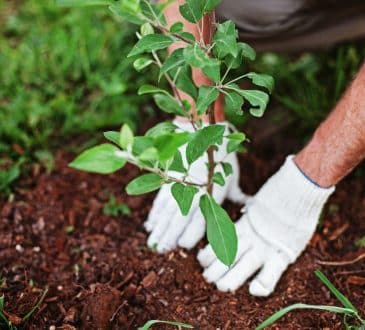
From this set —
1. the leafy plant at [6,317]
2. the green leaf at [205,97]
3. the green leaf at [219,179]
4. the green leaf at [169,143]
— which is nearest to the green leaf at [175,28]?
the green leaf at [205,97]

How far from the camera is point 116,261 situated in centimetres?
166

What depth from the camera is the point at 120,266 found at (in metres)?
1.64

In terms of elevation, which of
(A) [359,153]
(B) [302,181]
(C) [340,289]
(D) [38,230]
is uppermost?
(A) [359,153]

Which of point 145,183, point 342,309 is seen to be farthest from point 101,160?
point 342,309

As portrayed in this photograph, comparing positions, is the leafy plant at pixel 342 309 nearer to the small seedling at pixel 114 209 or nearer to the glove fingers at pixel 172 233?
the glove fingers at pixel 172 233

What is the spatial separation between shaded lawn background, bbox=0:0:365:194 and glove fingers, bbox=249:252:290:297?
0.62m

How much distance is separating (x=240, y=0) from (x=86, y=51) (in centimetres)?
69

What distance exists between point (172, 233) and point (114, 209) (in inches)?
9.1

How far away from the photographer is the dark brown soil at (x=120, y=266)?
150cm

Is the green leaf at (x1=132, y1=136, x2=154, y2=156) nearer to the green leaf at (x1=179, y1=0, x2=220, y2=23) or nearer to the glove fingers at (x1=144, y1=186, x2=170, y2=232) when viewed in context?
the green leaf at (x1=179, y1=0, x2=220, y2=23)

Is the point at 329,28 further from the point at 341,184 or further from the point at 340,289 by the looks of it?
the point at 340,289

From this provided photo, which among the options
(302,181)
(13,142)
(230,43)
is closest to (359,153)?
(302,181)

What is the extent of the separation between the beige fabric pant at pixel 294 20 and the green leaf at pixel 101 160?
1.14 metres

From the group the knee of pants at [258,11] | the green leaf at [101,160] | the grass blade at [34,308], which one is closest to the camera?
the green leaf at [101,160]
